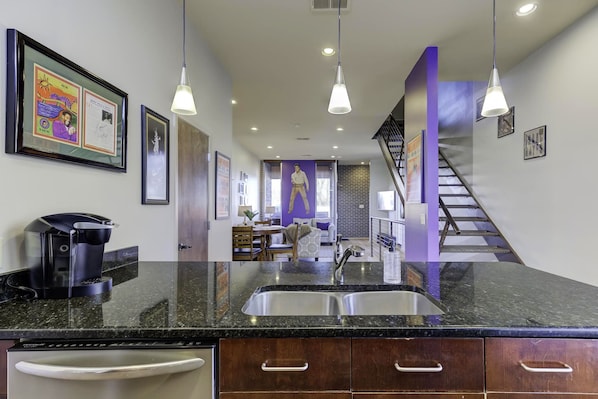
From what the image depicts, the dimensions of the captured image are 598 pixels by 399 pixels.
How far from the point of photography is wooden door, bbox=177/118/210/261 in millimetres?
2488

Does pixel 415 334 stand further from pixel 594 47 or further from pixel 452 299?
pixel 594 47

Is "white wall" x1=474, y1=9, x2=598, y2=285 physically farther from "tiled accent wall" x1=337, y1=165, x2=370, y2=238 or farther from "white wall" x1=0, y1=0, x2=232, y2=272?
"tiled accent wall" x1=337, y1=165, x2=370, y2=238

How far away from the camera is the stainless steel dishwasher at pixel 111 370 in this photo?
817 millimetres

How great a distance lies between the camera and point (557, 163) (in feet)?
10.1

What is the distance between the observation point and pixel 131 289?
1.28 m

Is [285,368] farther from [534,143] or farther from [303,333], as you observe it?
[534,143]

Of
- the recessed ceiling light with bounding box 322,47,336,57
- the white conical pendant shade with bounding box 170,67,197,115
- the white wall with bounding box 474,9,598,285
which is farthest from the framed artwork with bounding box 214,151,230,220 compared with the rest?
the white wall with bounding box 474,9,598,285

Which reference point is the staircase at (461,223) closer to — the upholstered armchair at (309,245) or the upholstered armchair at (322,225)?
the upholstered armchair at (309,245)

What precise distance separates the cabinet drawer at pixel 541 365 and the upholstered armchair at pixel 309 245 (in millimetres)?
5554

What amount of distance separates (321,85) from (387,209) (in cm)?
696

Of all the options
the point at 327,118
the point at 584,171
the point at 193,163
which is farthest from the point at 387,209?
the point at 193,163

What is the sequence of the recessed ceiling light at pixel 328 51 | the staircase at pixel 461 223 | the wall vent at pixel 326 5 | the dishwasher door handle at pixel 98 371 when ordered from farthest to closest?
the staircase at pixel 461 223, the recessed ceiling light at pixel 328 51, the wall vent at pixel 326 5, the dishwasher door handle at pixel 98 371

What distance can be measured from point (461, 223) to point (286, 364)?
Answer: 16.4ft

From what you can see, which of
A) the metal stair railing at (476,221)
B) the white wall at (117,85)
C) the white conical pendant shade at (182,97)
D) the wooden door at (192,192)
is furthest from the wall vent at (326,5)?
the metal stair railing at (476,221)
